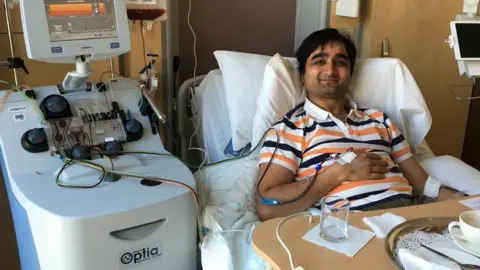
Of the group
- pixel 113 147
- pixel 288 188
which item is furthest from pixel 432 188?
pixel 113 147

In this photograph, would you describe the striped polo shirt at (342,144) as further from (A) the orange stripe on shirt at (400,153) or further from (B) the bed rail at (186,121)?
(B) the bed rail at (186,121)

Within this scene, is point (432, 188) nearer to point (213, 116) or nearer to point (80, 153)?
point (213, 116)

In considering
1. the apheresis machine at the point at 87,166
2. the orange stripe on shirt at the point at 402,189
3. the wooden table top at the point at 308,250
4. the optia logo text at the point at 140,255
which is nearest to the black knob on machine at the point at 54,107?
the apheresis machine at the point at 87,166

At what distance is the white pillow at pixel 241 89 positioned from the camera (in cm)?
193

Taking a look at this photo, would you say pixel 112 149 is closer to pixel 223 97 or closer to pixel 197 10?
pixel 223 97

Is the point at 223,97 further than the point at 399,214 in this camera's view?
Yes

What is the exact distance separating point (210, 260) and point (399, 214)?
0.57m

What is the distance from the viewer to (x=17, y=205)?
148 cm

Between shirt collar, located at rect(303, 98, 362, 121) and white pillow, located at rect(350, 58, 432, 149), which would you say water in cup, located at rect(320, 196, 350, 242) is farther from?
white pillow, located at rect(350, 58, 432, 149)

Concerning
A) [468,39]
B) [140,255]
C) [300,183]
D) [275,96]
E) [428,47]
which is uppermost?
[468,39]

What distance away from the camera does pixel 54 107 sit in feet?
5.11

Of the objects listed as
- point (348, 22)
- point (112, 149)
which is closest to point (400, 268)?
point (112, 149)

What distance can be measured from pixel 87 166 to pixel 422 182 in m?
1.20

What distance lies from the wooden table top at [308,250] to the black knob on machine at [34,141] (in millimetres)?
738
